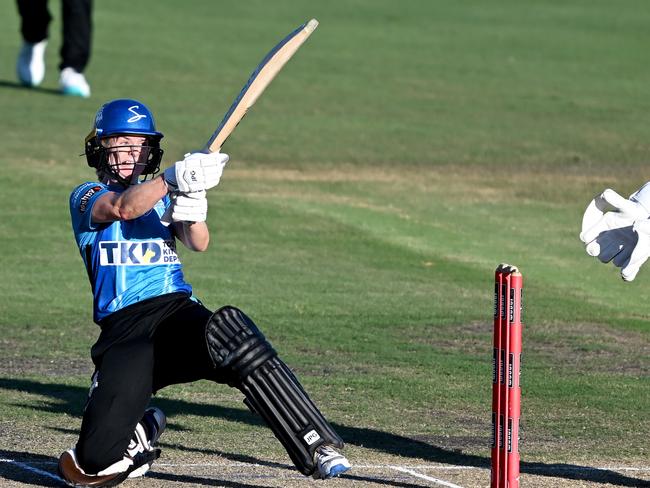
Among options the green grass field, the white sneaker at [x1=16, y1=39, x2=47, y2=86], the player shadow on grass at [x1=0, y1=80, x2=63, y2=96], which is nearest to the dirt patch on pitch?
the green grass field

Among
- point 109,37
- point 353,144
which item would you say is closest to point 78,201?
point 353,144

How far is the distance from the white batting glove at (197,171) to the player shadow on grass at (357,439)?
165 cm

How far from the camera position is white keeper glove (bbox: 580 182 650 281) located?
7.30 m

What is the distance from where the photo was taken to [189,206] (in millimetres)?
6777

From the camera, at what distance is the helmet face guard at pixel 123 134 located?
24.3 feet

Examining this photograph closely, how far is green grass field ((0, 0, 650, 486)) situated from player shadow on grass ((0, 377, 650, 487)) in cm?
3

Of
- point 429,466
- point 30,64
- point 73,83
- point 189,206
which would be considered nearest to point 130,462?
point 189,206

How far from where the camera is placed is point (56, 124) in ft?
76.0

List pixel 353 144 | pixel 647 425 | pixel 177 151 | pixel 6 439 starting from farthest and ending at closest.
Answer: pixel 353 144, pixel 177 151, pixel 647 425, pixel 6 439

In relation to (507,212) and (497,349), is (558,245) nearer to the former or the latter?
(507,212)

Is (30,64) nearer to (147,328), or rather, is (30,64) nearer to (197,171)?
(147,328)

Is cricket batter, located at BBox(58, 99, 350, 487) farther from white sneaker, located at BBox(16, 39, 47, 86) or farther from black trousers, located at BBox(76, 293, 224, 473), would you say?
white sneaker, located at BBox(16, 39, 47, 86)

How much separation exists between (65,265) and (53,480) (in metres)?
7.15

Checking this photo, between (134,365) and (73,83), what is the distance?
19.3 metres
